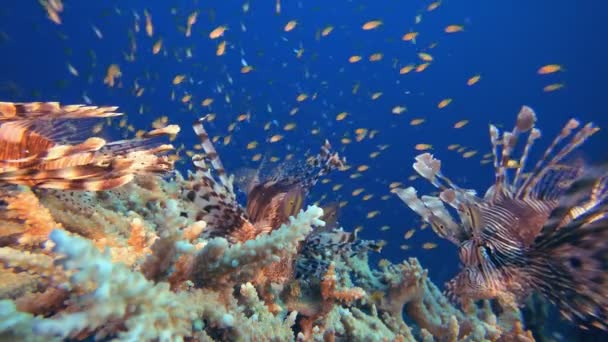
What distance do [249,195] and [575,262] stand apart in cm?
214

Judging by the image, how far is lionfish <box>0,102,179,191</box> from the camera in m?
1.40

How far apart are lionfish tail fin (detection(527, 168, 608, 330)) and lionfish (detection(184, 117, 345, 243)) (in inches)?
59.2

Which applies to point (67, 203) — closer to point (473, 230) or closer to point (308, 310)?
point (308, 310)

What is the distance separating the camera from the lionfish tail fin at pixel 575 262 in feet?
6.43

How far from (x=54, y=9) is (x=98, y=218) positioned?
7.05 meters

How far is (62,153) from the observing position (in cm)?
138

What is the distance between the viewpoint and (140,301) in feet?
3.26

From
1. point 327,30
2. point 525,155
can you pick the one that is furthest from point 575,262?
point 327,30

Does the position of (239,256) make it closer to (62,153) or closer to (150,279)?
(150,279)

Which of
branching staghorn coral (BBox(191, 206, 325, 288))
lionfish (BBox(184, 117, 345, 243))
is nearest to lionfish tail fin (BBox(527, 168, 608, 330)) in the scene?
branching staghorn coral (BBox(191, 206, 325, 288))

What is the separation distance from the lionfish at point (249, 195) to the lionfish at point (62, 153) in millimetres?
671

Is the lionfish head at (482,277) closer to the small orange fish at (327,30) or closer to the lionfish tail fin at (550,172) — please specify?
the lionfish tail fin at (550,172)

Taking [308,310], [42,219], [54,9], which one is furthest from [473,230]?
[54,9]

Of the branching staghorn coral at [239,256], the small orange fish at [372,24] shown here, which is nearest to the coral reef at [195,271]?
the branching staghorn coral at [239,256]
